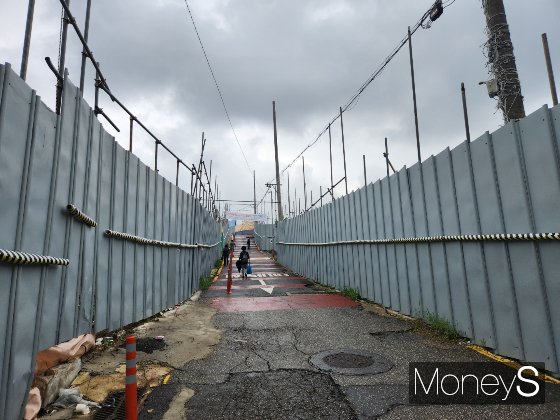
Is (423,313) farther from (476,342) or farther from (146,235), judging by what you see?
(146,235)

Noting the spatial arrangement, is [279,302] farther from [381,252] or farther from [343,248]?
[381,252]

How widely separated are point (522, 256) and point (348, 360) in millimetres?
2741

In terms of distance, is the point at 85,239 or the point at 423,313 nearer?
the point at 85,239

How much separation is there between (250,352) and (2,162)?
14.1 ft

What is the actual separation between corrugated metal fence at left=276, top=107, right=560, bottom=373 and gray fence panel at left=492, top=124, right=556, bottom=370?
13mm

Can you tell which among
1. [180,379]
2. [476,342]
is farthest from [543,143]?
[180,379]

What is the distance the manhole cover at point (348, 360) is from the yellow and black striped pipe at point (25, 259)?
372 cm

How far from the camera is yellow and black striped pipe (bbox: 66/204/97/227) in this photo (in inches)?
171

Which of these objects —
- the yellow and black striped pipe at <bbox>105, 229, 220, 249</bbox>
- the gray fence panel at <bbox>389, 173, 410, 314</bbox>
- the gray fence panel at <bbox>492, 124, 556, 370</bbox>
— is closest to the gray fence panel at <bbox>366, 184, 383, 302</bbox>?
the gray fence panel at <bbox>389, 173, 410, 314</bbox>

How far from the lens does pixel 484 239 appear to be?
17.9 feet

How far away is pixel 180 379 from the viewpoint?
4711 millimetres

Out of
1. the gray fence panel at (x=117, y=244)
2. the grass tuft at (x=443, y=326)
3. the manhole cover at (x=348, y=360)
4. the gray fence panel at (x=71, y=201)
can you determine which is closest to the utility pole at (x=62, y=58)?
the gray fence panel at (x=71, y=201)

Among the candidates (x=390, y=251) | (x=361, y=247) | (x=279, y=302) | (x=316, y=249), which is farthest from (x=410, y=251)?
(x=316, y=249)

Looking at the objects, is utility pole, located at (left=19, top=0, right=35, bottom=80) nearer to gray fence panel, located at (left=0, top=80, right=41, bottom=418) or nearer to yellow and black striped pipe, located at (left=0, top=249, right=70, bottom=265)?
gray fence panel, located at (left=0, top=80, right=41, bottom=418)
